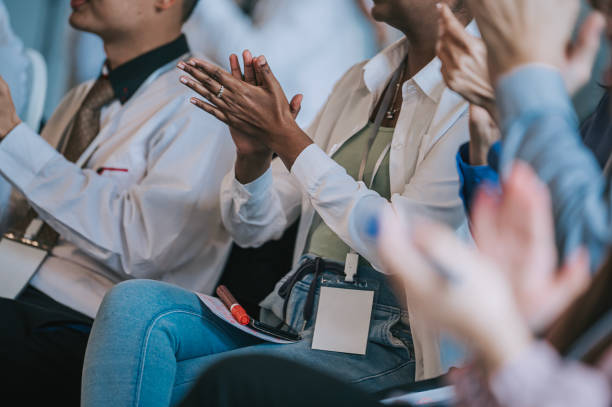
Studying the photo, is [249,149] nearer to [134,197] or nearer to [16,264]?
[134,197]

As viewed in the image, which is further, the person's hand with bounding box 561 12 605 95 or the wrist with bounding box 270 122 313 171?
the wrist with bounding box 270 122 313 171

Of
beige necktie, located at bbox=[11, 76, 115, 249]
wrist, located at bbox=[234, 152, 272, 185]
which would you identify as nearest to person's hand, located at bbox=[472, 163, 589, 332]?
wrist, located at bbox=[234, 152, 272, 185]

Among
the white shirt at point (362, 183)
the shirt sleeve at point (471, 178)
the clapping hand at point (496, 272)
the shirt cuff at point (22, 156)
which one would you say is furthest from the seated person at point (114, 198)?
the clapping hand at point (496, 272)

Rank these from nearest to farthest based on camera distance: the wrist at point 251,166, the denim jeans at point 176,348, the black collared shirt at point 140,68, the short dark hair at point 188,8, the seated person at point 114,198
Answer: the denim jeans at point 176,348 < the wrist at point 251,166 < the seated person at point 114,198 < the black collared shirt at point 140,68 < the short dark hair at point 188,8

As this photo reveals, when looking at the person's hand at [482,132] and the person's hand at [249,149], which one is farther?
the person's hand at [249,149]

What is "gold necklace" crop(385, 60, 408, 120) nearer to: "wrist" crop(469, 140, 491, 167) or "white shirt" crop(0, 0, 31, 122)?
"wrist" crop(469, 140, 491, 167)

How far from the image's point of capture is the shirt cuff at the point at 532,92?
22.2 inches

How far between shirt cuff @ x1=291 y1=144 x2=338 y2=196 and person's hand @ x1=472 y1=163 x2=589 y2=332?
540 mm

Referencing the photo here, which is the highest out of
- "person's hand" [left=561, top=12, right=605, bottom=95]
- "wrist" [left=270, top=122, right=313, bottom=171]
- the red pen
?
"person's hand" [left=561, top=12, right=605, bottom=95]

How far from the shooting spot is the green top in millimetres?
1213

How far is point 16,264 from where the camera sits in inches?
58.4

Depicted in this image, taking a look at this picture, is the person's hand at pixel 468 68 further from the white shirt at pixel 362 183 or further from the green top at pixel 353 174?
the green top at pixel 353 174

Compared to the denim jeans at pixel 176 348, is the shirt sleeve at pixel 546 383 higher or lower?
higher

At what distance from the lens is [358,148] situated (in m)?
1.29
